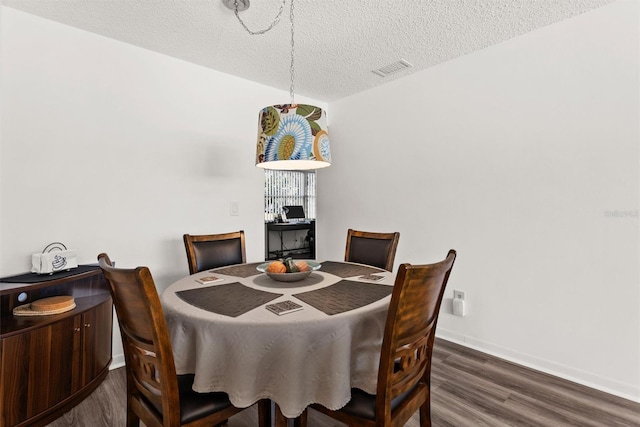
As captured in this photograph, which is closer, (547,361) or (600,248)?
(600,248)

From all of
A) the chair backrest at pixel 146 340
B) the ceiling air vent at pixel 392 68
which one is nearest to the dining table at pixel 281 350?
the chair backrest at pixel 146 340

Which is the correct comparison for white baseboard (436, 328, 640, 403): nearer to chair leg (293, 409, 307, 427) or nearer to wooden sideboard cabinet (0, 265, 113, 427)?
chair leg (293, 409, 307, 427)

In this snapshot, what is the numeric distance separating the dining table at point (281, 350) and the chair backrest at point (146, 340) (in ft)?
0.37

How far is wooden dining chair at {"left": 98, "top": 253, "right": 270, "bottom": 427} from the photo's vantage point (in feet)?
3.35

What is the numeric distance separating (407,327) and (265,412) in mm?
880

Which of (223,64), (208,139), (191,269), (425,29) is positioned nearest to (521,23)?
(425,29)

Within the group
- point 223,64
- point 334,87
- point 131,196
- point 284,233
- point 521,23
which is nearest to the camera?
point 521,23

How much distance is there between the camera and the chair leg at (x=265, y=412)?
1483 mm

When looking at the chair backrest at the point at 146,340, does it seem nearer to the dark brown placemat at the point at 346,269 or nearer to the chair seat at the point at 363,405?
the chair seat at the point at 363,405

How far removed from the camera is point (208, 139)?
119 inches

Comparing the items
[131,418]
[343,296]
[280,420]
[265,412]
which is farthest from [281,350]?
[131,418]

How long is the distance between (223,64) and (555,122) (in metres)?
2.83

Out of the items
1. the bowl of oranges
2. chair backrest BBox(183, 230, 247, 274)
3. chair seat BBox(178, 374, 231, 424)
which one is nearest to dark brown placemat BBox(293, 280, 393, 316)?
the bowl of oranges

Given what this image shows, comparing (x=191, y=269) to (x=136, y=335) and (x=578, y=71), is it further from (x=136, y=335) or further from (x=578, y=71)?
(x=578, y=71)
